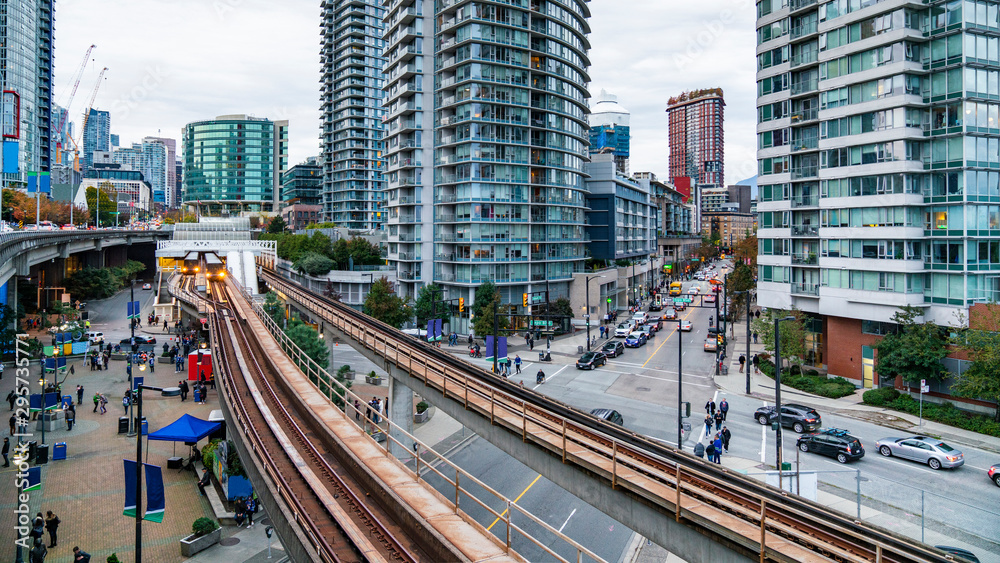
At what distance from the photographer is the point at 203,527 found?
2083 cm

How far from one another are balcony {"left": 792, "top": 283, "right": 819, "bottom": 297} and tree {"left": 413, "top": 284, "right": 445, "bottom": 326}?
3514 cm

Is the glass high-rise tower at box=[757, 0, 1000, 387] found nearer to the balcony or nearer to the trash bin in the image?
the balcony

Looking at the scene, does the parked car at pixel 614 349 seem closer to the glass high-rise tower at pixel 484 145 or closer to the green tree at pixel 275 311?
the glass high-rise tower at pixel 484 145

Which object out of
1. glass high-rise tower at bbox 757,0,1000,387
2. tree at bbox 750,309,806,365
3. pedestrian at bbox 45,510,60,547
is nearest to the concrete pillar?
pedestrian at bbox 45,510,60,547

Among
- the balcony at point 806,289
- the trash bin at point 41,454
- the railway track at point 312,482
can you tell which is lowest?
the trash bin at point 41,454

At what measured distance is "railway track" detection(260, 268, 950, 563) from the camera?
1098 cm

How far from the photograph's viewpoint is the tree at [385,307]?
5872cm

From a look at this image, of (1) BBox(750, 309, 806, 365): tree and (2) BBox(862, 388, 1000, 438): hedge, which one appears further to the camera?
(1) BBox(750, 309, 806, 365): tree

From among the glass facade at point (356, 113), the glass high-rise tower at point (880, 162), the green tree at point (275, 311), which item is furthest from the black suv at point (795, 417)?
the glass facade at point (356, 113)

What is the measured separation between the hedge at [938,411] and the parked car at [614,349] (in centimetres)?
2167

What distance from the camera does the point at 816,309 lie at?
151 feet

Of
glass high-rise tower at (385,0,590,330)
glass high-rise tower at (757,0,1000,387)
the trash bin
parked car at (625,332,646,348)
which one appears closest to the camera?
the trash bin

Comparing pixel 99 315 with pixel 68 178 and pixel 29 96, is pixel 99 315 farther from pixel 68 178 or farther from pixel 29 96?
pixel 29 96

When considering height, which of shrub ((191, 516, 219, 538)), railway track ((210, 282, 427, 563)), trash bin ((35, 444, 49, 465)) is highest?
railway track ((210, 282, 427, 563))
